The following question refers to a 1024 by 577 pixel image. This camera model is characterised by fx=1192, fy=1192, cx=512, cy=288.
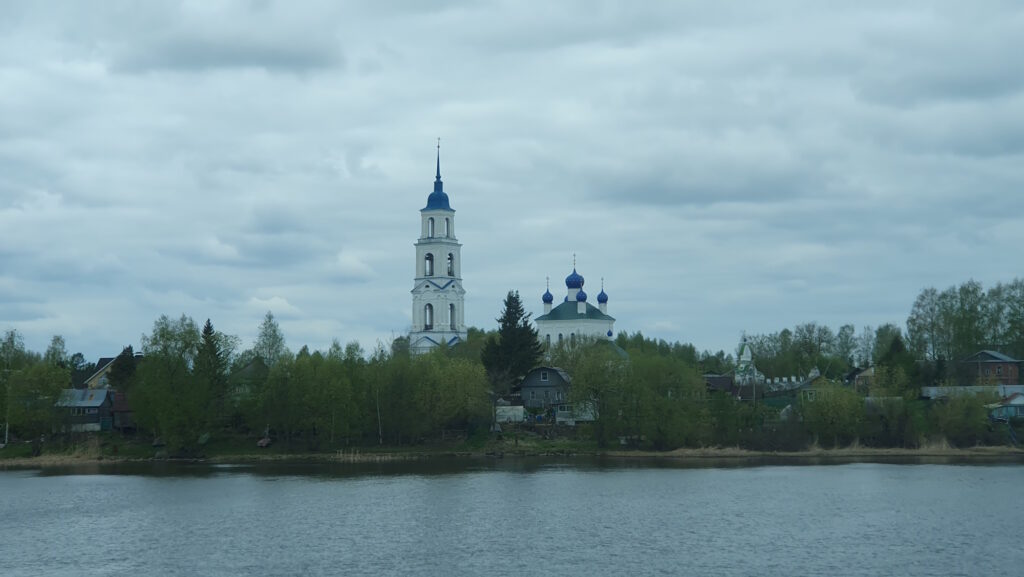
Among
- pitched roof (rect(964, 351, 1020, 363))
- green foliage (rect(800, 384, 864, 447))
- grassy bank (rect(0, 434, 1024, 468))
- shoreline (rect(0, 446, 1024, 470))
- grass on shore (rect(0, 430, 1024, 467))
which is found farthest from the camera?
pitched roof (rect(964, 351, 1020, 363))

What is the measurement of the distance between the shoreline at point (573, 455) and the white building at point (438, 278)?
49.9 m

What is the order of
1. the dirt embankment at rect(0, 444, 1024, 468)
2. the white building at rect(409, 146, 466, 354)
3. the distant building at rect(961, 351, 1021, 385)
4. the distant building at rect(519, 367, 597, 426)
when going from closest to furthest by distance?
the dirt embankment at rect(0, 444, 1024, 468)
the distant building at rect(519, 367, 597, 426)
the distant building at rect(961, 351, 1021, 385)
the white building at rect(409, 146, 466, 354)

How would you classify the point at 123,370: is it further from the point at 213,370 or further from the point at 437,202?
the point at 437,202

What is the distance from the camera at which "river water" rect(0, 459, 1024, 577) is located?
37375 millimetres

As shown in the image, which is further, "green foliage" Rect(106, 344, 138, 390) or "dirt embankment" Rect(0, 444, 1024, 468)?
"green foliage" Rect(106, 344, 138, 390)

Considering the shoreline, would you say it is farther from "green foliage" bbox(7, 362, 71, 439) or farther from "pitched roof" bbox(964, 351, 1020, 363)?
"pitched roof" bbox(964, 351, 1020, 363)

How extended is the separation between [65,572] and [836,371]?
10904cm

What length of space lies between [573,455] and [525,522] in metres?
36.2

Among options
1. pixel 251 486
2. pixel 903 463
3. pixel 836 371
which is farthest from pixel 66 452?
pixel 836 371

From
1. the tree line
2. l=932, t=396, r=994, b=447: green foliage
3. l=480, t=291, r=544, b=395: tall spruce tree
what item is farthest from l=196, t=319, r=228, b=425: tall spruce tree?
l=932, t=396, r=994, b=447: green foliage

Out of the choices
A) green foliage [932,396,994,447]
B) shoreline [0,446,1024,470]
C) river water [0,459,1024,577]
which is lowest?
river water [0,459,1024,577]

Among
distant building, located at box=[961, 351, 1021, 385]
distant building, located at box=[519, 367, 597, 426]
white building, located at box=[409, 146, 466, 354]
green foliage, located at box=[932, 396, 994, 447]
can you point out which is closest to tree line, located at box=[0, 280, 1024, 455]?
green foliage, located at box=[932, 396, 994, 447]

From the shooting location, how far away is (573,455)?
82.6 m

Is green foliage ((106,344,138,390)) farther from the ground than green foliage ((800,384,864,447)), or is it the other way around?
green foliage ((106,344,138,390))
